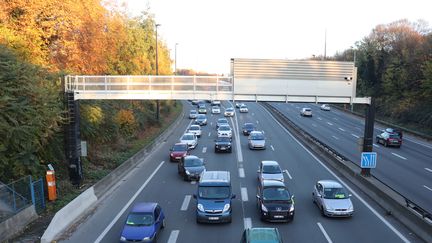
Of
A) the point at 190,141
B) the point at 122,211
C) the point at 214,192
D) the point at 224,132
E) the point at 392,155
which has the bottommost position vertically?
the point at 122,211

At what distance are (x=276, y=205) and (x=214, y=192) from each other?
2865mm

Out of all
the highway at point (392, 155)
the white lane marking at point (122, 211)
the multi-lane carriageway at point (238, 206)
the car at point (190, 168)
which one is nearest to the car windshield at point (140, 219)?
the multi-lane carriageway at point (238, 206)

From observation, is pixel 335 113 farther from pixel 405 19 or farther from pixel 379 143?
pixel 379 143

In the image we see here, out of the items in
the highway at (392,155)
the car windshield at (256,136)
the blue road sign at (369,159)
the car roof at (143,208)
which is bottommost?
the highway at (392,155)

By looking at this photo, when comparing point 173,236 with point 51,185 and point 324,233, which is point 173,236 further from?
point 51,185

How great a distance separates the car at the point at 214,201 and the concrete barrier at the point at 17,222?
727 centimetres

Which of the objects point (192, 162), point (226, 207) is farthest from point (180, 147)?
point (226, 207)

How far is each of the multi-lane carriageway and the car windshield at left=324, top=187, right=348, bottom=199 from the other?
3.32ft

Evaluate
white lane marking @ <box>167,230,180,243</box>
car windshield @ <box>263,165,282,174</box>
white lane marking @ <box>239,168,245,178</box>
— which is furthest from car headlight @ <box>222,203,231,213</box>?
white lane marking @ <box>239,168,245,178</box>

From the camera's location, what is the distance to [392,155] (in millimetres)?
35062

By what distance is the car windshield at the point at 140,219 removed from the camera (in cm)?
1559

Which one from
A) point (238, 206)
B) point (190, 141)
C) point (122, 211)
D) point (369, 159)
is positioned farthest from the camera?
point (190, 141)

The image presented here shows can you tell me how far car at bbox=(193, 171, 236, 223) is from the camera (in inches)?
687

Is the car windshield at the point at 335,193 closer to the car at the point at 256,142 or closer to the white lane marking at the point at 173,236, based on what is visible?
the white lane marking at the point at 173,236
